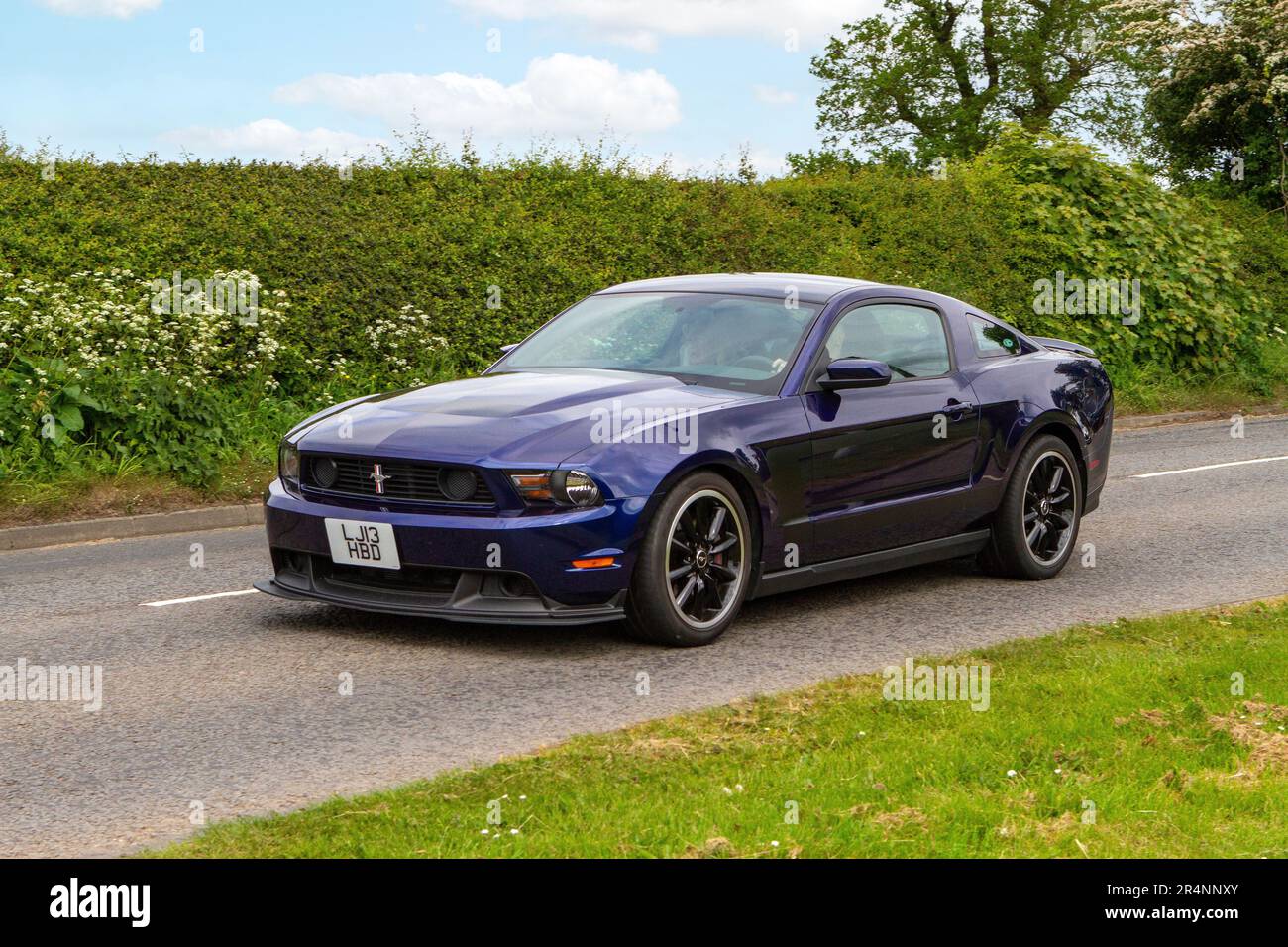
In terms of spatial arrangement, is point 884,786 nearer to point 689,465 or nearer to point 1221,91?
point 689,465

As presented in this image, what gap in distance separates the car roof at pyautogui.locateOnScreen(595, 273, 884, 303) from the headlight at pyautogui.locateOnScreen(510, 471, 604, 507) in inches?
77.5

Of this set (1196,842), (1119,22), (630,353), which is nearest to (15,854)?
(1196,842)

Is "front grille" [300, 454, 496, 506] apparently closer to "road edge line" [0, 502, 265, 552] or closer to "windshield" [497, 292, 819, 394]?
"windshield" [497, 292, 819, 394]

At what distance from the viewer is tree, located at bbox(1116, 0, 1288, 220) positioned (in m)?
29.0

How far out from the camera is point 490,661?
706 centimetres

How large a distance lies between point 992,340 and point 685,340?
2.09 m

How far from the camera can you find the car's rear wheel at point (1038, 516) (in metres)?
8.98

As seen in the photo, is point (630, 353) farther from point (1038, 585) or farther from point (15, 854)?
point (15, 854)

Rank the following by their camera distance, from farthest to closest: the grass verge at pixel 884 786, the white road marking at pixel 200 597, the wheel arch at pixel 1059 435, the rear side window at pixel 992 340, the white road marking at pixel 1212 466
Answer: the white road marking at pixel 1212 466
the rear side window at pixel 992 340
the wheel arch at pixel 1059 435
the white road marking at pixel 200 597
the grass verge at pixel 884 786

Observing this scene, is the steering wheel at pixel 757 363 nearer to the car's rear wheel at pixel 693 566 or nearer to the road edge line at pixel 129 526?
the car's rear wheel at pixel 693 566

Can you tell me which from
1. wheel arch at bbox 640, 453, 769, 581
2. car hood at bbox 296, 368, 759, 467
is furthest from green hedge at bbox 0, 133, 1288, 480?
wheel arch at bbox 640, 453, 769, 581

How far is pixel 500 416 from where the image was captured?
720cm

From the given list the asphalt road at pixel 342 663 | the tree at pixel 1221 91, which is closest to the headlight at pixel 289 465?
the asphalt road at pixel 342 663

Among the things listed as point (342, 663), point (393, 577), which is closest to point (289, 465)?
point (393, 577)
